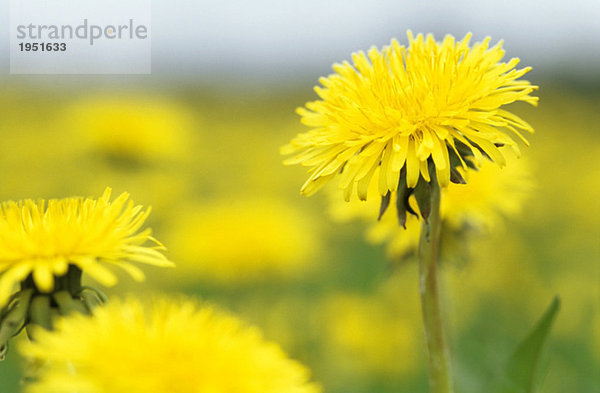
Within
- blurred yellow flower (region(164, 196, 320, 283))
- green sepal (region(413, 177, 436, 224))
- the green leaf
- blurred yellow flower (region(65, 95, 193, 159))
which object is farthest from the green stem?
blurred yellow flower (region(65, 95, 193, 159))

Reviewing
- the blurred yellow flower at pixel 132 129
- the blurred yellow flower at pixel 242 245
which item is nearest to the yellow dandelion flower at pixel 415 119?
the blurred yellow flower at pixel 242 245

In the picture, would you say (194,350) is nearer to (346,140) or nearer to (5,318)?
(5,318)

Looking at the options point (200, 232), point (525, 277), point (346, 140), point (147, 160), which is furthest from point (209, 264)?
point (346, 140)

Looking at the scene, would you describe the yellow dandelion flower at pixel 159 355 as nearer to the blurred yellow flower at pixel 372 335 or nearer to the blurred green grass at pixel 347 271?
the blurred green grass at pixel 347 271

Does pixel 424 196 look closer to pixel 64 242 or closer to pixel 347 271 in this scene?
pixel 64 242

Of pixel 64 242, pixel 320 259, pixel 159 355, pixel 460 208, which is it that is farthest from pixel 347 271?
pixel 159 355

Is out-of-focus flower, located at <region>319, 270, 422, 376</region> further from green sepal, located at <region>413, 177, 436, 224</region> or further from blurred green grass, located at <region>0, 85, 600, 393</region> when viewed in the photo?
green sepal, located at <region>413, 177, 436, 224</region>

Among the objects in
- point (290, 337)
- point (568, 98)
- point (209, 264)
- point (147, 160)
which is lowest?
point (290, 337)
